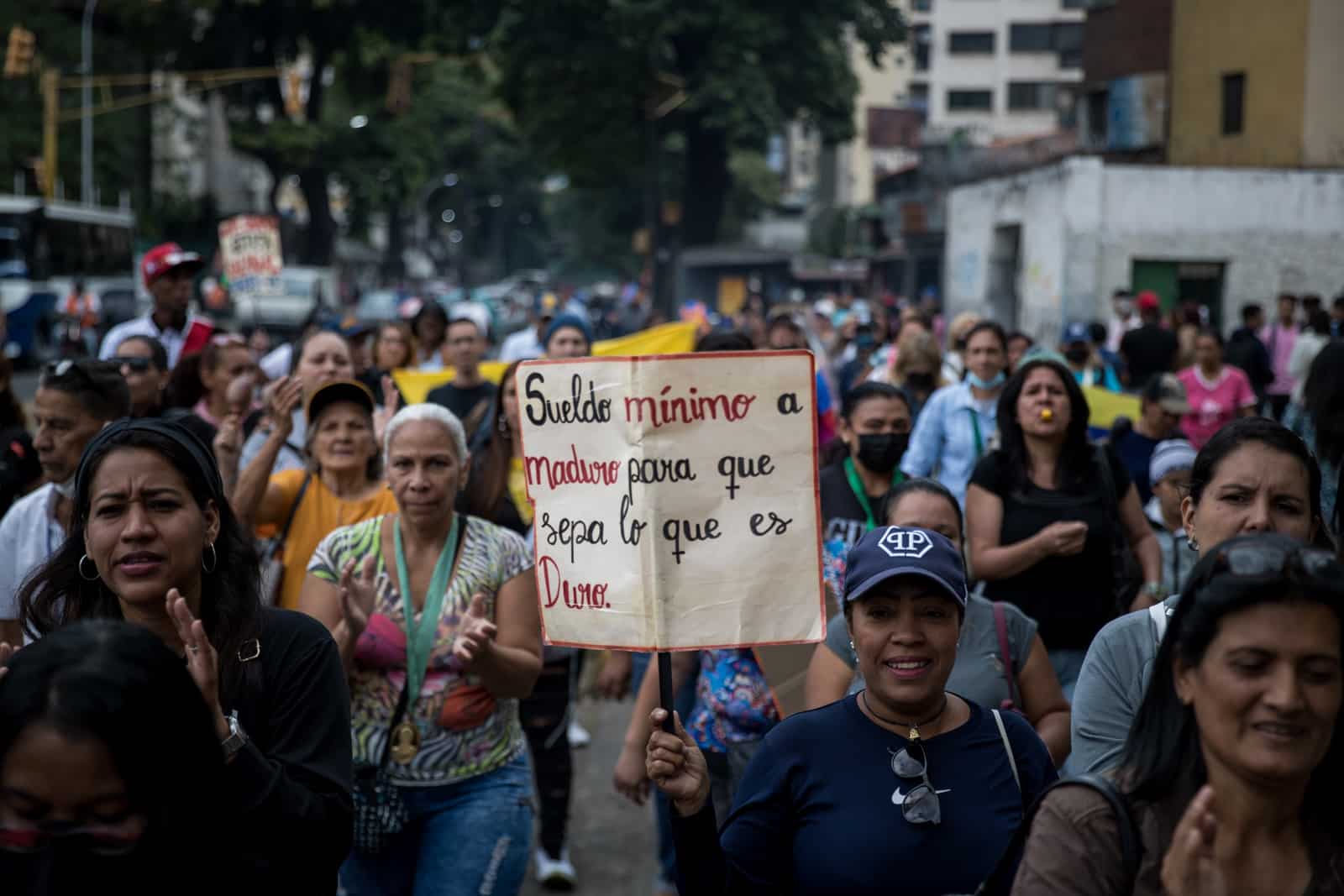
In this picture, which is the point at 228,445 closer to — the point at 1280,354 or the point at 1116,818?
the point at 1116,818

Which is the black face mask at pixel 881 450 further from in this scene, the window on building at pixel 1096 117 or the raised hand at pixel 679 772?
the window on building at pixel 1096 117

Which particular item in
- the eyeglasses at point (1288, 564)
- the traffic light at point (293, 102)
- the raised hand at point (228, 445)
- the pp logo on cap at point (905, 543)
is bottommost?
the raised hand at point (228, 445)

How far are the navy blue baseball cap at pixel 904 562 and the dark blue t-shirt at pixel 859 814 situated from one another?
26cm

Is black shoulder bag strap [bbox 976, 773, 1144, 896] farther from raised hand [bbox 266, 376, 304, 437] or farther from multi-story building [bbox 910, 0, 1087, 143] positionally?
multi-story building [bbox 910, 0, 1087, 143]

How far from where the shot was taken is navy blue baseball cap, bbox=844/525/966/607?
327cm

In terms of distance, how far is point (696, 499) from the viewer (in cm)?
336

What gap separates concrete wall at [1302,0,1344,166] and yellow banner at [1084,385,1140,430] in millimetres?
21620

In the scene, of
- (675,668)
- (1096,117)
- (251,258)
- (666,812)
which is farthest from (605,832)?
(1096,117)

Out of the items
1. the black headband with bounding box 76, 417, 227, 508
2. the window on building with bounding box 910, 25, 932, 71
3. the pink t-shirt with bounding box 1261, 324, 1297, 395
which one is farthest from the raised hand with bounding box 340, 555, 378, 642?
the window on building with bounding box 910, 25, 932, 71

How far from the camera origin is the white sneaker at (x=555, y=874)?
6.46 meters

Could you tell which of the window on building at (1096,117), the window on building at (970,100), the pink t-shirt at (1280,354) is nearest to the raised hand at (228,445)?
the pink t-shirt at (1280,354)

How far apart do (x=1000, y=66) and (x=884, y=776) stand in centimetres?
6951

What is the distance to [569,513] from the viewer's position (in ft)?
11.5

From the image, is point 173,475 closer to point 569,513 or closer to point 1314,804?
point 569,513
